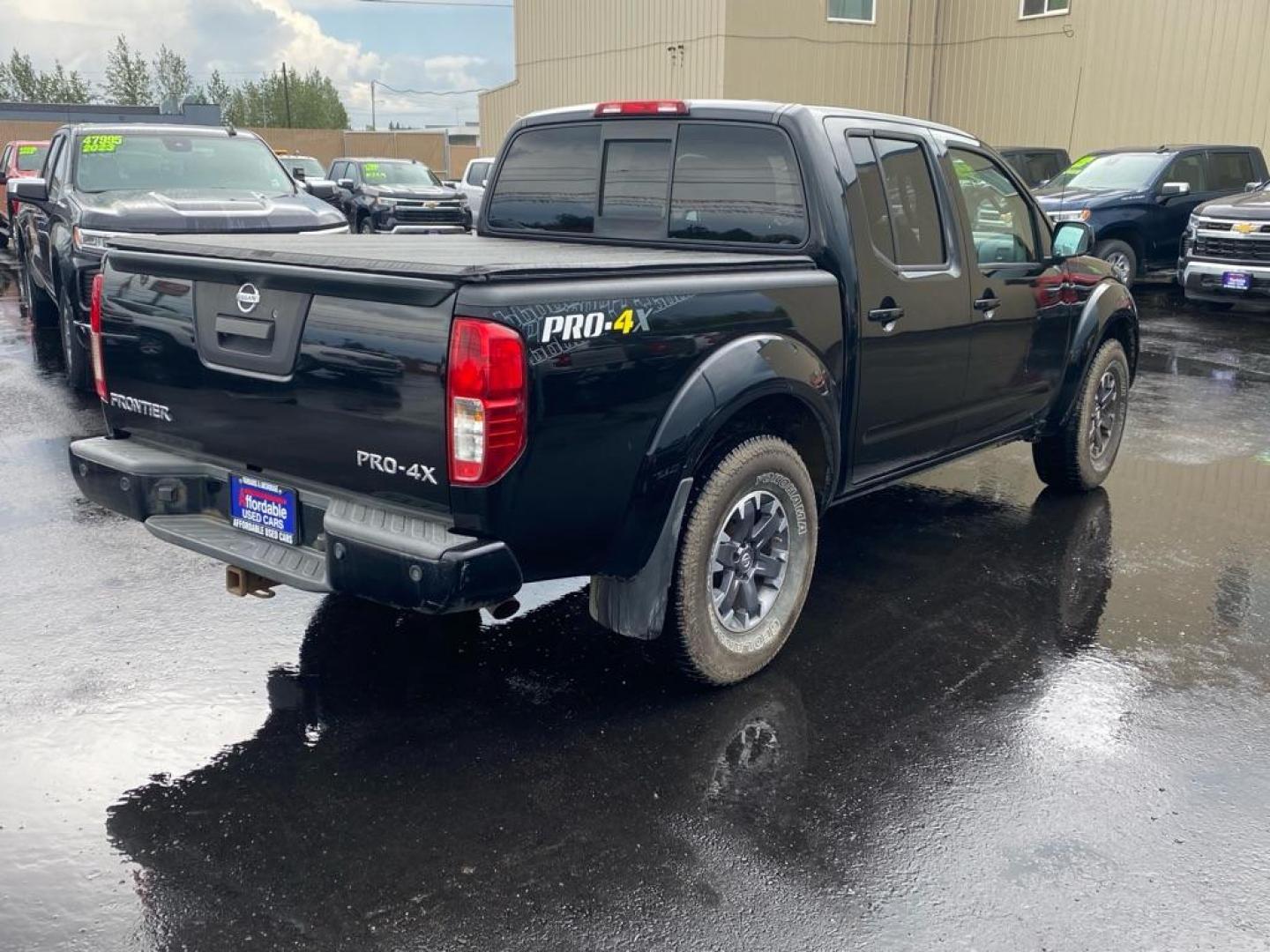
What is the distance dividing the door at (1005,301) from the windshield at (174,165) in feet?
21.4

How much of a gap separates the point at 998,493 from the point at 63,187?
738 cm

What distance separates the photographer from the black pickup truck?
3166 mm

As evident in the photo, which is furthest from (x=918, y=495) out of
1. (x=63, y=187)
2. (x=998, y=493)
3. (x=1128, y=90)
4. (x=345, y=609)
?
(x=1128, y=90)

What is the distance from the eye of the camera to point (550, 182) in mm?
5141

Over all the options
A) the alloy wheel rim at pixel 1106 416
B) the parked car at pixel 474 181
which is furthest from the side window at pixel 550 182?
the parked car at pixel 474 181

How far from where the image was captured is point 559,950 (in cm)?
271

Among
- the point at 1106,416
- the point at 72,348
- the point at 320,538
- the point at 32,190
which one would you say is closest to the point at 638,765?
the point at 320,538

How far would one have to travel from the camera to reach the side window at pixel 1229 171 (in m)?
15.9

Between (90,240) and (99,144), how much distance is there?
5.77 feet

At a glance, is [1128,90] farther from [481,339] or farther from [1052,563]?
[481,339]

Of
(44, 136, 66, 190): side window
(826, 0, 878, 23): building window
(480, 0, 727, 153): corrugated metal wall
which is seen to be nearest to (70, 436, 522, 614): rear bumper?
(44, 136, 66, 190): side window

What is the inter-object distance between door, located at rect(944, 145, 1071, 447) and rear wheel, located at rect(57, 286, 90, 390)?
20.6 feet

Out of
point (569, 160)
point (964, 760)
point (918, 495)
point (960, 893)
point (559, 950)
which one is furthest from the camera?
point (918, 495)

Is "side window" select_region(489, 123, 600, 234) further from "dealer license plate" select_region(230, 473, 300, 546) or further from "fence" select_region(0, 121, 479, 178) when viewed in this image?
"fence" select_region(0, 121, 479, 178)
